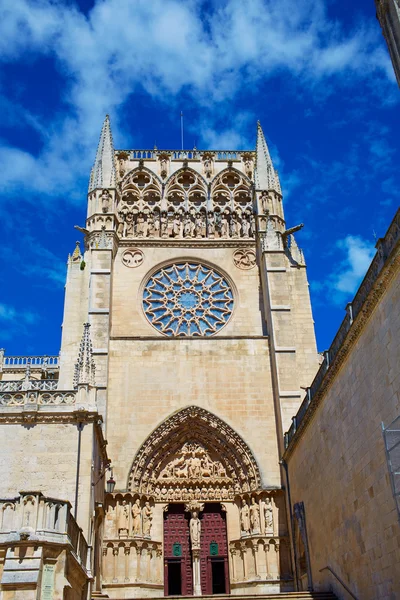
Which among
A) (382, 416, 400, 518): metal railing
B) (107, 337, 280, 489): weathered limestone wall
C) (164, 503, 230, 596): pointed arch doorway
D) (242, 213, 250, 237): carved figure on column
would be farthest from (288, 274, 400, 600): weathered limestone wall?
(242, 213, 250, 237): carved figure on column

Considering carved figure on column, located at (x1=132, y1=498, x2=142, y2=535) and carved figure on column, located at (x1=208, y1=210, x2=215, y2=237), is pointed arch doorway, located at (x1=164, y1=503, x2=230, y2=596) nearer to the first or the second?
carved figure on column, located at (x1=132, y1=498, x2=142, y2=535)

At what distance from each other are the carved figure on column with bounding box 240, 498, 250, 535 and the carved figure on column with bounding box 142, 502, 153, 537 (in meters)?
2.37

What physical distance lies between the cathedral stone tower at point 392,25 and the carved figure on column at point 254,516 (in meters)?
10.9

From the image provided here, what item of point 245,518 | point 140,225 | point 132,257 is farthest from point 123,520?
point 140,225

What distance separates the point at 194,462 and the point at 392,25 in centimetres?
1188

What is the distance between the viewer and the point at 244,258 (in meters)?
20.0

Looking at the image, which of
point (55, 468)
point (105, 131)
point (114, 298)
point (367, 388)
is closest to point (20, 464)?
point (55, 468)

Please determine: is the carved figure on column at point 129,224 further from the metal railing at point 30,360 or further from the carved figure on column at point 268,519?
the carved figure on column at point 268,519

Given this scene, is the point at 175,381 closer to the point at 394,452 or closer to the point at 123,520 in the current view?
the point at 123,520

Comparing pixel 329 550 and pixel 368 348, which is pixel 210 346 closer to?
pixel 329 550

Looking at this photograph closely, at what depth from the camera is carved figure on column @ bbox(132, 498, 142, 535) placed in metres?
15.3

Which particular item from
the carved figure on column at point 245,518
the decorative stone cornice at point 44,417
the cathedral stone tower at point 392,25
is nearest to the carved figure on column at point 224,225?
the carved figure on column at point 245,518

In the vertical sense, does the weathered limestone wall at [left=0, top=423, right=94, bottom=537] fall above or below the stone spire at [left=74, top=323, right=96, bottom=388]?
below

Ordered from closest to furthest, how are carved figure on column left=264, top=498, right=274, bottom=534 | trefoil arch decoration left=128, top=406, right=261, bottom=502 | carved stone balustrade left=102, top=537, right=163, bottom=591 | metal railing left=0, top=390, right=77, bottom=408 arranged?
metal railing left=0, top=390, right=77, bottom=408
carved stone balustrade left=102, top=537, right=163, bottom=591
carved figure on column left=264, top=498, right=274, bottom=534
trefoil arch decoration left=128, top=406, right=261, bottom=502
